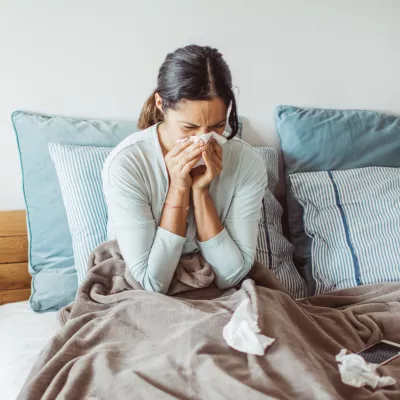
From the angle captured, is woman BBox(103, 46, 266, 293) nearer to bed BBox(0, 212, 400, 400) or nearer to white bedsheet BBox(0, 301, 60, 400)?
bed BBox(0, 212, 400, 400)

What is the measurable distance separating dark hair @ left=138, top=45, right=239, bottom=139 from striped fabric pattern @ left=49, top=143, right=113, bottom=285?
38 centimetres

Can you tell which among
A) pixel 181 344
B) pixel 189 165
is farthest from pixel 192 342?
pixel 189 165

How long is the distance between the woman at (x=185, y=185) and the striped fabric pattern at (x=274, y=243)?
0.25 meters

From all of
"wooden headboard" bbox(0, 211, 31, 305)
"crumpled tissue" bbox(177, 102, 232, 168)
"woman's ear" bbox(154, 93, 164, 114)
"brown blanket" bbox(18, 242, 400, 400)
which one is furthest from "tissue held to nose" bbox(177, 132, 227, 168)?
"wooden headboard" bbox(0, 211, 31, 305)

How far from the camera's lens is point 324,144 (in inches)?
71.3

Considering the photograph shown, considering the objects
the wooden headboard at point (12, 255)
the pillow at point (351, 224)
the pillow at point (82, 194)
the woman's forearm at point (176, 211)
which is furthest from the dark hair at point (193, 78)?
the wooden headboard at point (12, 255)

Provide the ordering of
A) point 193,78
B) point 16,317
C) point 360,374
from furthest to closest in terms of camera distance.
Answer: point 16,317
point 193,78
point 360,374

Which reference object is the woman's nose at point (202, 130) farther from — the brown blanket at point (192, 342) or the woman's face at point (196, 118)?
the brown blanket at point (192, 342)

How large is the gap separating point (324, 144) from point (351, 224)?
30 cm

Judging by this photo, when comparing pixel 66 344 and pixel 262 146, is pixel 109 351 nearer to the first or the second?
pixel 66 344

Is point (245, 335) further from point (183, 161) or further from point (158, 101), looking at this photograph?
point (158, 101)

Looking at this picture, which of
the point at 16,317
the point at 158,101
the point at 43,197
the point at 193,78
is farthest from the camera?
the point at 43,197

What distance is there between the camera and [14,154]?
1.67 meters

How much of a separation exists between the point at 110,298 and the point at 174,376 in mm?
321
